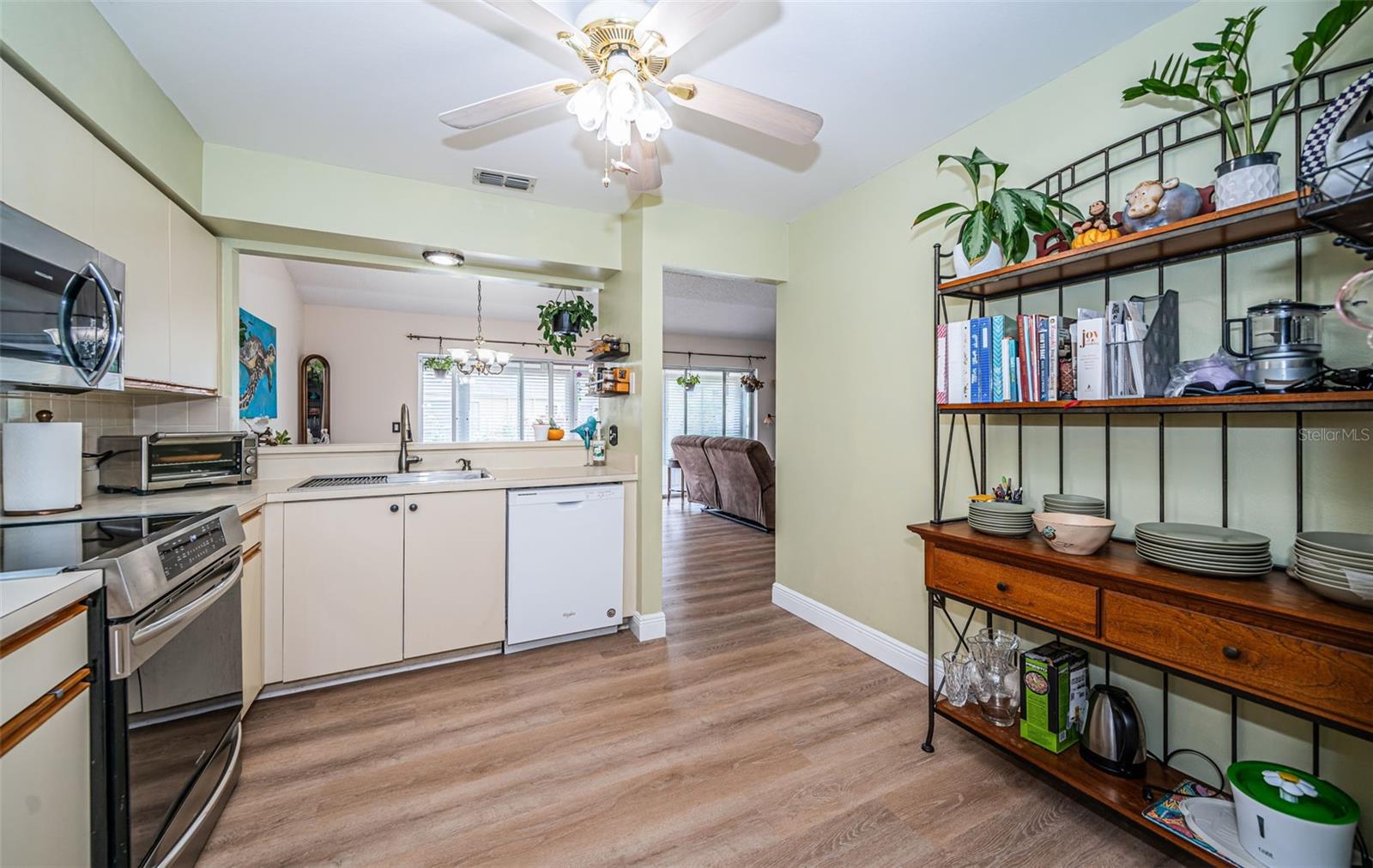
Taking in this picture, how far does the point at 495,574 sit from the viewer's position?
2.62 m

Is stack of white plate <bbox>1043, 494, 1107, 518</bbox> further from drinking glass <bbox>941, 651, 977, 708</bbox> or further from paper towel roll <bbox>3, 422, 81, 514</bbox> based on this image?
paper towel roll <bbox>3, 422, 81, 514</bbox>

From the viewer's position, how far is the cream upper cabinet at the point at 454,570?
245 centimetres

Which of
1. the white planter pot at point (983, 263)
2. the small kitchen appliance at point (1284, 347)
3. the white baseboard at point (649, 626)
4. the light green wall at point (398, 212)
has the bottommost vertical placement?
the white baseboard at point (649, 626)

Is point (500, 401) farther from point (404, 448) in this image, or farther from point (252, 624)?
point (252, 624)

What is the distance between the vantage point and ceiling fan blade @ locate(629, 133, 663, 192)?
1773 millimetres

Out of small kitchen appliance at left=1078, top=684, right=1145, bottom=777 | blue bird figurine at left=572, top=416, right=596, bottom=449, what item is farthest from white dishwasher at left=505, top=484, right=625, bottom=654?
small kitchen appliance at left=1078, top=684, right=1145, bottom=777

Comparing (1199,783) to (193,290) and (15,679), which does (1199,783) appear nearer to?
(15,679)

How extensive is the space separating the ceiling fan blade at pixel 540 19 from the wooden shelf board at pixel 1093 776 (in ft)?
7.84

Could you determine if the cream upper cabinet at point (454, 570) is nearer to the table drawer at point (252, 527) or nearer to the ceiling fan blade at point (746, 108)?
the table drawer at point (252, 527)

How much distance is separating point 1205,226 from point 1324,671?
3.31ft

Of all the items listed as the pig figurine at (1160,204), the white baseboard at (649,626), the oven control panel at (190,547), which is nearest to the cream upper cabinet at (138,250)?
the oven control panel at (190,547)

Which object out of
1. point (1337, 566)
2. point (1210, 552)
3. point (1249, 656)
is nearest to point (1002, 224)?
point (1210, 552)

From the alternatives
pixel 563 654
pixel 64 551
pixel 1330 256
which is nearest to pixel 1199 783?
pixel 1330 256

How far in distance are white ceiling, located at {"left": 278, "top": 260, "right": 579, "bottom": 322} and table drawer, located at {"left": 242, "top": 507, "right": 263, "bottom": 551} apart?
9.57 ft
